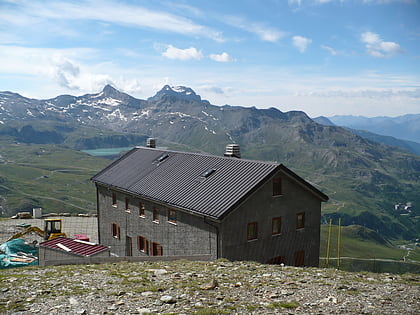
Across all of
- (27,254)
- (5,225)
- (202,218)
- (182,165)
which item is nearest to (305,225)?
(202,218)

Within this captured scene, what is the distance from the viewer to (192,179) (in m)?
32.2

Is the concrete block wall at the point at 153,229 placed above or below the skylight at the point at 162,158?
below

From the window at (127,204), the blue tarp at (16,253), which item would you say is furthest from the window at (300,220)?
the blue tarp at (16,253)

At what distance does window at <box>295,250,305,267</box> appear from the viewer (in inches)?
1230

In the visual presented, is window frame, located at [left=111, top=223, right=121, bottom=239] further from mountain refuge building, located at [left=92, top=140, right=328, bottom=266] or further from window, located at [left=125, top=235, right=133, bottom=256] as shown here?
window, located at [left=125, top=235, right=133, bottom=256]

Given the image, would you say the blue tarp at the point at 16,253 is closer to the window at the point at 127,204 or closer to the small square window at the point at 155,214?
the window at the point at 127,204

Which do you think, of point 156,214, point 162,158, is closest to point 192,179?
point 156,214

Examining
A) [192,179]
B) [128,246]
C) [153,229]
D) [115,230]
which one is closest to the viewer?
[192,179]

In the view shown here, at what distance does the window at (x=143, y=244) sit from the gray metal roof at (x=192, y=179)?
4.19m

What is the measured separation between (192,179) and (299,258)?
36.2ft

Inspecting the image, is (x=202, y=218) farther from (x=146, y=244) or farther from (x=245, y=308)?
(x=245, y=308)

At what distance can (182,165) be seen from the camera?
35312 millimetres

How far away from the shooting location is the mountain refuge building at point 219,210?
27.4 meters

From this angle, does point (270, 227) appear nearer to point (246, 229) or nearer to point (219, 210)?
point (246, 229)
